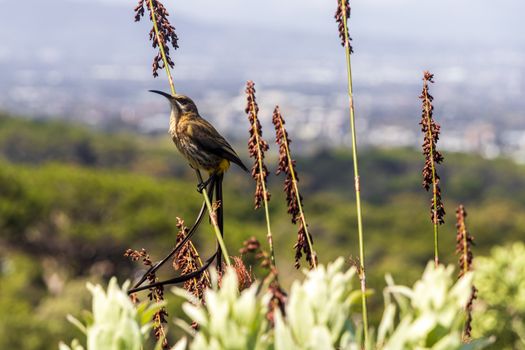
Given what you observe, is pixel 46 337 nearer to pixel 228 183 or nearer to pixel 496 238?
pixel 496 238

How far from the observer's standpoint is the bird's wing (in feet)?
10.1

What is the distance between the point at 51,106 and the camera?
157 metres

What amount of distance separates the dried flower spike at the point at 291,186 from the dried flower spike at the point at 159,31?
42 centimetres


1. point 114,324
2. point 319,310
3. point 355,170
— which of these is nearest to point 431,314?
point 319,310

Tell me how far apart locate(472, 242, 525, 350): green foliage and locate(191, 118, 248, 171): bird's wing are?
225 inches

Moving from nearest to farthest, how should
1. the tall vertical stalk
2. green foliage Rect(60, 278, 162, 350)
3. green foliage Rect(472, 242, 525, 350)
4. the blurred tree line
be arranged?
green foliage Rect(60, 278, 162, 350)
the tall vertical stalk
green foliage Rect(472, 242, 525, 350)
the blurred tree line

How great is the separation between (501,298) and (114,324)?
8144 millimetres

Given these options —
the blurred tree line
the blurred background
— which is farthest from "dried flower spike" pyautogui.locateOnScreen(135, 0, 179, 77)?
the blurred tree line

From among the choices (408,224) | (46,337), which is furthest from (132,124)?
(46,337)

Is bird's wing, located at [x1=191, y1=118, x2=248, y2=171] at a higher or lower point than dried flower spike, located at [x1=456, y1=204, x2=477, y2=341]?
higher

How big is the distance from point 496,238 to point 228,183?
81.7ft

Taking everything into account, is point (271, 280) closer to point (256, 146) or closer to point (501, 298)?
point (256, 146)

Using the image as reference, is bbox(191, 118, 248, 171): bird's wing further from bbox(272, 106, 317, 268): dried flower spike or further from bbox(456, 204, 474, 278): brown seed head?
bbox(456, 204, 474, 278): brown seed head

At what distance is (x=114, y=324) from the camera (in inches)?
52.4
